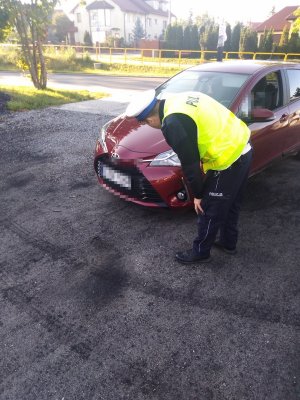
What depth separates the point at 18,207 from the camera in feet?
12.8

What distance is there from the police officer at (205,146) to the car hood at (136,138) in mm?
912

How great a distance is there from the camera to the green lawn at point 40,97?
30.0ft

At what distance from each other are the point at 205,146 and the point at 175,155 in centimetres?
99

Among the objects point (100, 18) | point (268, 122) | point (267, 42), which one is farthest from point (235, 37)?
point (268, 122)

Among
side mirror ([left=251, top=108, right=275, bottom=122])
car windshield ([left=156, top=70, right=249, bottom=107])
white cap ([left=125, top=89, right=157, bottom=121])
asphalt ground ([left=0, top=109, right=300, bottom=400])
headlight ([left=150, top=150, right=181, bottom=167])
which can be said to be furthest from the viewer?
car windshield ([left=156, top=70, right=249, bottom=107])

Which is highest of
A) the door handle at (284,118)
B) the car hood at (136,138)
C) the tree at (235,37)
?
the tree at (235,37)

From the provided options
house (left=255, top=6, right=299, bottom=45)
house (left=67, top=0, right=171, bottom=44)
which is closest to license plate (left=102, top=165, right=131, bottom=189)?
house (left=255, top=6, right=299, bottom=45)

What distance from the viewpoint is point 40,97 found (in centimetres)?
1040

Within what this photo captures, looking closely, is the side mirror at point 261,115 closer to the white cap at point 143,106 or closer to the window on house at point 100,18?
the white cap at point 143,106

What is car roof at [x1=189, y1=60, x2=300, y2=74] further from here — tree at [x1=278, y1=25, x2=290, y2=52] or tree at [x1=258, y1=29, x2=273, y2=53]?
tree at [x1=258, y1=29, x2=273, y2=53]

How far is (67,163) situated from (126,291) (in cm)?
318

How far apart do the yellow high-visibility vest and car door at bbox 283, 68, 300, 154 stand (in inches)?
87.8

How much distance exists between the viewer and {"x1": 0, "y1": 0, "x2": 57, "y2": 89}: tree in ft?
32.7

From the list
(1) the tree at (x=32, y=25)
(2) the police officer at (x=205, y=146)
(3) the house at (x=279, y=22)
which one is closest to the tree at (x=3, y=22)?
(1) the tree at (x=32, y=25)
